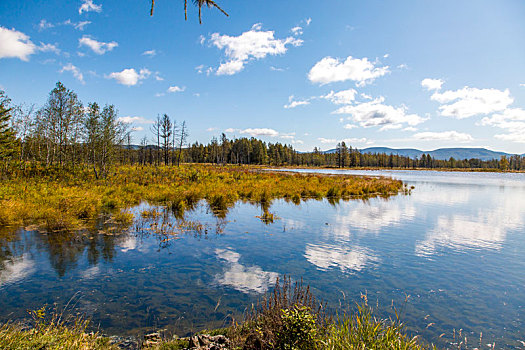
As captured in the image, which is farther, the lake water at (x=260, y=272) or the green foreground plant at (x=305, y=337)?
the lake water at (x=260, y=272)

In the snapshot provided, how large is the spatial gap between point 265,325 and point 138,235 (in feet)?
29.6

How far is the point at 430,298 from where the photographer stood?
6.75 meters

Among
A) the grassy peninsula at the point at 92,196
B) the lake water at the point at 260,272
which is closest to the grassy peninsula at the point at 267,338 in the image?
the lake water at the point at 260,272

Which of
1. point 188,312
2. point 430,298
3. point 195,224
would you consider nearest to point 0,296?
point 188,312

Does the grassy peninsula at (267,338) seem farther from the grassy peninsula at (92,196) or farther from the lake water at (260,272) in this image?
the grassy peninsula at (92,196)

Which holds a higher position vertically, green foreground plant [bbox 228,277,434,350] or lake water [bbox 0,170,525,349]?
green foreground plant [bbox 228,277,434,350]

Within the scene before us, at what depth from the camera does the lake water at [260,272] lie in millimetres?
5691

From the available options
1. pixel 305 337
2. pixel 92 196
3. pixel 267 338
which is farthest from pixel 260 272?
pixel 92 196

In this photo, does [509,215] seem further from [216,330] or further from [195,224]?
[216,330]

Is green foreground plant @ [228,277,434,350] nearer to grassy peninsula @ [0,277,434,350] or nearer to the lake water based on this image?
grassy peninsula @ [0,277,434,350]

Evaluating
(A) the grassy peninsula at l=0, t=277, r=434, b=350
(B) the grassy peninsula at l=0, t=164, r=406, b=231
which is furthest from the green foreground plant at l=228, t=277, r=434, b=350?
(B) the grassy peninsula at l=0, t=164, r=406, b=231

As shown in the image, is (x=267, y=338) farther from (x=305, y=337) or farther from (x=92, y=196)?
(x=92, y=196)

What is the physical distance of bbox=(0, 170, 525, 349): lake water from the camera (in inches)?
224

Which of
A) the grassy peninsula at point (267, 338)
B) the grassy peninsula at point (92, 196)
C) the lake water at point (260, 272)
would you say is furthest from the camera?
the grassy peninsula at point (92, 196)
